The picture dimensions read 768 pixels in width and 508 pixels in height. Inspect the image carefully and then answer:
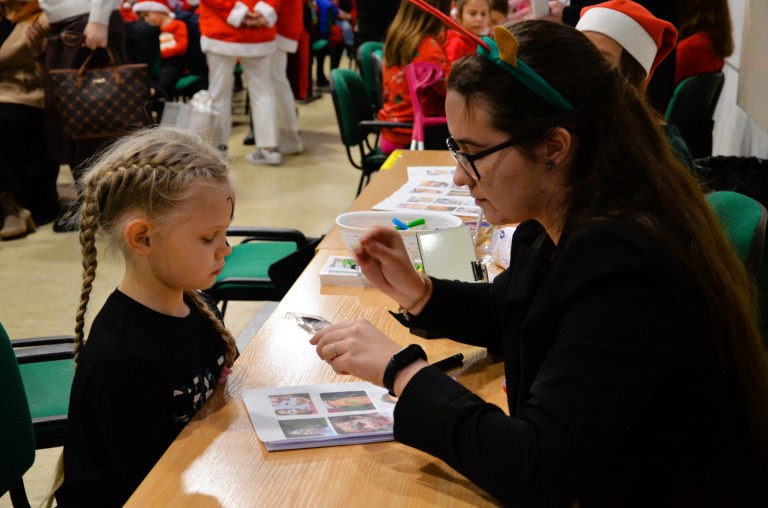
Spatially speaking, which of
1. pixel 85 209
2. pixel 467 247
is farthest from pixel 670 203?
pixel 85 209

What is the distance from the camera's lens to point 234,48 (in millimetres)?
5832

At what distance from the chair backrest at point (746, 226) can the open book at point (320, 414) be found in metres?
0.89

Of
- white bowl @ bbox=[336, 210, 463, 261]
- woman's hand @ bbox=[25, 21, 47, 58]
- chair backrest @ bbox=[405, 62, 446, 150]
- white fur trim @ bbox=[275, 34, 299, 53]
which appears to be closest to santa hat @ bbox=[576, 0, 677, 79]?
white bowl @ bbox=[336, 210, 463, 261]

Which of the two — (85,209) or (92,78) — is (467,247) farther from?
(92,78)

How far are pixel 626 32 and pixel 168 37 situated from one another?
5569 millimetres

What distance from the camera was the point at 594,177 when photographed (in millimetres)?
1117

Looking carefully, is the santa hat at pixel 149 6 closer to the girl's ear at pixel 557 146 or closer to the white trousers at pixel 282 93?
the white trousers at pixel 282 93

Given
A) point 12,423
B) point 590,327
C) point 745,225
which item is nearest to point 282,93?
point 745,225

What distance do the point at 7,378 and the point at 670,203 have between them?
3.98 feet

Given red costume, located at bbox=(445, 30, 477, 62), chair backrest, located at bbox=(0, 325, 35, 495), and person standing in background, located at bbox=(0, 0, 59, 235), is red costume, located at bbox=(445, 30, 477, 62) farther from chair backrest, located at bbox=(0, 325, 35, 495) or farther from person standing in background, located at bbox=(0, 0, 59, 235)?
chair backrest, located at bbox=(0, 325, 35, 495)

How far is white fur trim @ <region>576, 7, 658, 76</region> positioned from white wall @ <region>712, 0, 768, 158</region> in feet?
6.92

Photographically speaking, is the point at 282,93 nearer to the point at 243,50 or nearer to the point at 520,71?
the point at 243,50

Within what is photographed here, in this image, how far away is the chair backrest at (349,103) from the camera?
4.10m

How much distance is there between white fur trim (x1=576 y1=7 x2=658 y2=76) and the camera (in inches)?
87.5
